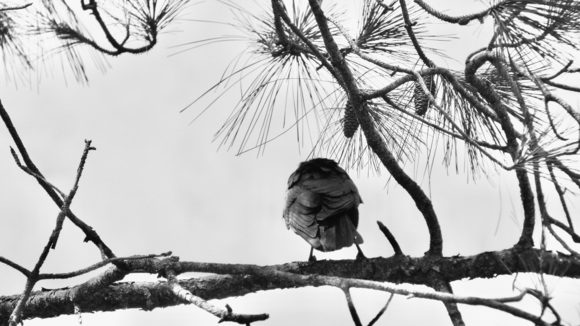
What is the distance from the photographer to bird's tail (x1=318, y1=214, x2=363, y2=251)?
9.08 feet

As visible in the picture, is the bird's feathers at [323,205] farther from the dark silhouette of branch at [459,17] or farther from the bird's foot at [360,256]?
the dark silhouette of branch at [459,17]

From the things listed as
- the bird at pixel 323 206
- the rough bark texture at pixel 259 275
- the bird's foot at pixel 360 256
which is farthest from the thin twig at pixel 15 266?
the bird's foot at pixel 360 256

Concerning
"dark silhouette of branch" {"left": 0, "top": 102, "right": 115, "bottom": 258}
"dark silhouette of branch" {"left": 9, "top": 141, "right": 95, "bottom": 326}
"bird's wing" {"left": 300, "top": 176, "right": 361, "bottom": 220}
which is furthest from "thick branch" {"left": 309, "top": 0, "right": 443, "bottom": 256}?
"dark silhouette of branch" {"left": 0, "top": 102, "right": 115, "bottom": 258}

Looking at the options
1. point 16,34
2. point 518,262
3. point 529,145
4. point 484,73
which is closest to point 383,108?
point 484,73

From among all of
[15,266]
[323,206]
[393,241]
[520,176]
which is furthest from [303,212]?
[15,266]

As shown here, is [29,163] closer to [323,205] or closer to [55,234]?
[55,234]

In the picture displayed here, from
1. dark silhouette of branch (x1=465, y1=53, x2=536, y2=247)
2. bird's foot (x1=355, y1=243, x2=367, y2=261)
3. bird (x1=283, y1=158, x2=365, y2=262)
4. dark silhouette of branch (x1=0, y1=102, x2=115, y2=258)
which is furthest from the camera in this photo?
bird (x1=283, y1=158, x2=365, y2=262)

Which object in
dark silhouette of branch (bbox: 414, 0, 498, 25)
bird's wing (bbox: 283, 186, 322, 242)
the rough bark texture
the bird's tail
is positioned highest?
dark silhouette of branch (bbox: 414, 0, 498, 25)

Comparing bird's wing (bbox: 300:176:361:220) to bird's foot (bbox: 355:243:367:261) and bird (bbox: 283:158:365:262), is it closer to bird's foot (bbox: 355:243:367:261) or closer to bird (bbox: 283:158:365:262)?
bird (bbox: 283:158:365:262)

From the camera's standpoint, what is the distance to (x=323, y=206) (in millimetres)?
2979

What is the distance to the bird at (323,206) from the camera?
2.81 m

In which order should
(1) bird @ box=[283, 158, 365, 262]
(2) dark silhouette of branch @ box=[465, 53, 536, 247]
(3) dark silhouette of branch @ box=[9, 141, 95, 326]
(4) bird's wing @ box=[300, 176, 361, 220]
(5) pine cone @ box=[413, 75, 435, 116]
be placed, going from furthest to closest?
1. (5) pine cone @ box=[413, 75, 435, 116]
2. (4) bird's wing @ box=[300, 176, 361, 220]
3. (1) bird @ box=[283, 158, 365, 262]
4. (2) dark silhouette of branch @ box=[465, 53, 536, 247]
5. (3) dark silhouette of branch @ box=[9, 141, 95, 326]

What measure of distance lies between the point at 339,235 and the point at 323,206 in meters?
0.20

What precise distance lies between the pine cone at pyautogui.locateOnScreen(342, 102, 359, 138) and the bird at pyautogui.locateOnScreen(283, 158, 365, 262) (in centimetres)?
15
